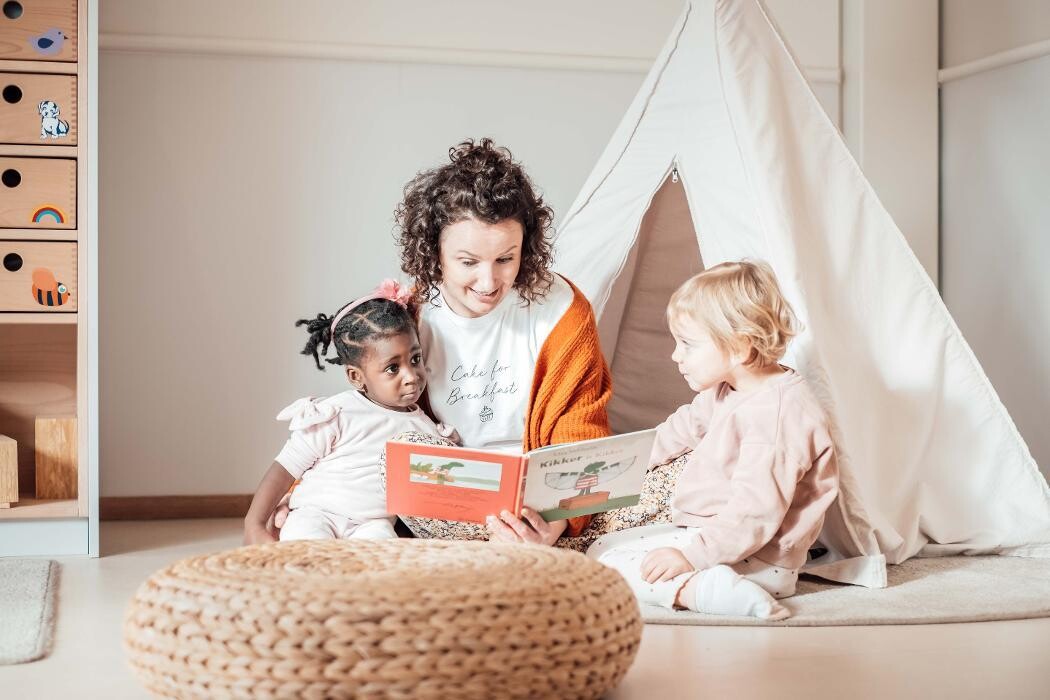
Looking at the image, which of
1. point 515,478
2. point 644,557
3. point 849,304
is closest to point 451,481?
point 515,478

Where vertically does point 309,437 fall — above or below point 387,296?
below

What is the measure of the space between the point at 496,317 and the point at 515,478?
1.78 feet

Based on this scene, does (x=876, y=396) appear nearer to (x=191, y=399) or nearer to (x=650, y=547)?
(x=650, y=547)

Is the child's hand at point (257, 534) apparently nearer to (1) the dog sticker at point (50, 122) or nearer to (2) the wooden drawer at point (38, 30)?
(1) the dog sticker at point (50, 122)

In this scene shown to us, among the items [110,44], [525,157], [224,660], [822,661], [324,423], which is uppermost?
[110,44]

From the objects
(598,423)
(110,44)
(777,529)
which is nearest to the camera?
(777,529)

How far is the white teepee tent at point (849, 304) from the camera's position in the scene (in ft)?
7.23

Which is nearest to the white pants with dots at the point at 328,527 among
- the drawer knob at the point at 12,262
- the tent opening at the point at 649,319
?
the drawer knob at the point at 12,262

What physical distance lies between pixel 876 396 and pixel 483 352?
796 millimetres

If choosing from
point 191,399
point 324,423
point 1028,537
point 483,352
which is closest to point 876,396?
point 1028,537

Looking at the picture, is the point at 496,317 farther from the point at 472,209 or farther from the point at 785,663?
the point at 785,663

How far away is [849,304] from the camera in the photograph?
2291 mm

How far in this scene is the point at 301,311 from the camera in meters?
3.00

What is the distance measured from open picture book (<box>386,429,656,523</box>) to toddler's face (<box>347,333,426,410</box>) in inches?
14.5
